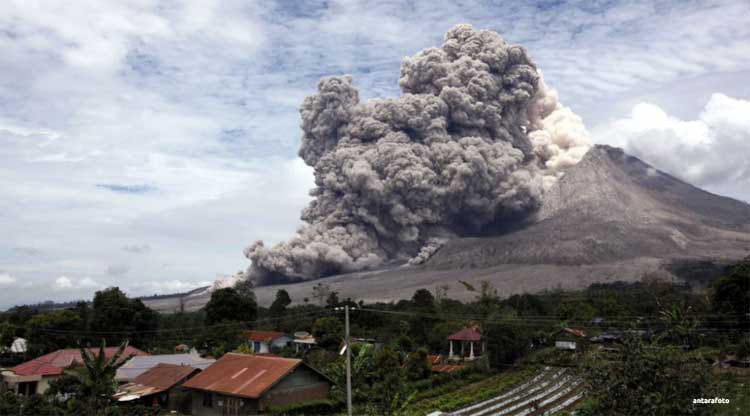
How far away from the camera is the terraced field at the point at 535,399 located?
2934cm

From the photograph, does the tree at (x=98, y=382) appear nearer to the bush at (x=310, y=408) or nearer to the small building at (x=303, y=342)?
the bush at (x=310, y=408)

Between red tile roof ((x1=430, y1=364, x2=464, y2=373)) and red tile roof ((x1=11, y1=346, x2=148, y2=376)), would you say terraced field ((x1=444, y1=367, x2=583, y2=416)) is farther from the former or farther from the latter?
red tile roof ((x1=11, y1=346, x2=148, y2=376))

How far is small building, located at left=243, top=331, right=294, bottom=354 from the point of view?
51106 millimetres

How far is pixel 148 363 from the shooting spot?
3809cm

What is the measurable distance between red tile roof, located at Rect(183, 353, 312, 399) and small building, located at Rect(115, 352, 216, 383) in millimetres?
3578

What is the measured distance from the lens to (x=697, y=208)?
11950 centimetres

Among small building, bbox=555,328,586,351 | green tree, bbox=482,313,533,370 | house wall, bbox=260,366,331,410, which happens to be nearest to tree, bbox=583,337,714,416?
house wall, bbox=260,366,331,410

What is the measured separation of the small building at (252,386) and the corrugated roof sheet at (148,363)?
607cm

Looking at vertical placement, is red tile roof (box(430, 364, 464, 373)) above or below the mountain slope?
below

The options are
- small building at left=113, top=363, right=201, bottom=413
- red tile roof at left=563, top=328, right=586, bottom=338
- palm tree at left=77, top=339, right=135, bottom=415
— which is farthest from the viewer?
red tile roof at left=563, top=328, right=586, bottom=338

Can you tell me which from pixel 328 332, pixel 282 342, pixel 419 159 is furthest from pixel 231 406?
pixel 419 159

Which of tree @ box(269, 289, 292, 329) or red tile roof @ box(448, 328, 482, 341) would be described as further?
tree @ box(269, 289, 292, 329)

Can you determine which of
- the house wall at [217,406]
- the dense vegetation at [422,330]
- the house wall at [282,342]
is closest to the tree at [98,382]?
the house wall at [217,406]

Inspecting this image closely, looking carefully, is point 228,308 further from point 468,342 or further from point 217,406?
point 217,406
